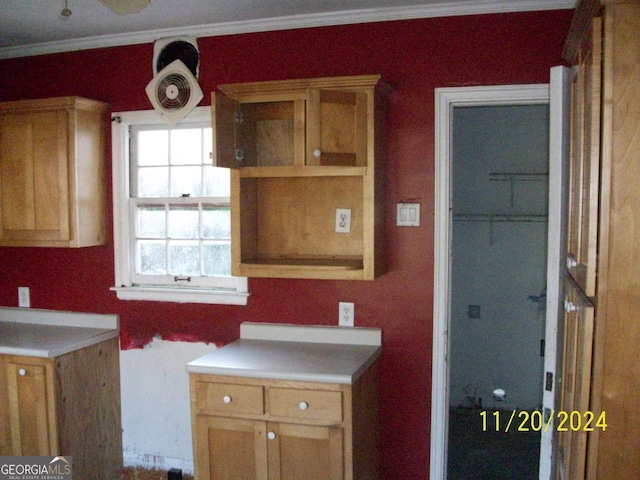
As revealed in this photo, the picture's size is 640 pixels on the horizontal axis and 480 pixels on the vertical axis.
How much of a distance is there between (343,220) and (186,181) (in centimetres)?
96

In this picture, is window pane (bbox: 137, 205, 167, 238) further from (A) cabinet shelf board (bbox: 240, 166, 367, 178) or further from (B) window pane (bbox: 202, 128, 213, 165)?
(A) cabinet shelf board (bbox: 240, 166, 367, 178)

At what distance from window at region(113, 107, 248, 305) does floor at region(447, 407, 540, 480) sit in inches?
70.3

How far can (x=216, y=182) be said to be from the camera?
305 centimetres

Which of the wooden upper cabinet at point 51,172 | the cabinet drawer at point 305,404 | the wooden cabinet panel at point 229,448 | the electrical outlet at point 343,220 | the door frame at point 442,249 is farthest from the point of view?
the wooden upper cabinet at point 51,172

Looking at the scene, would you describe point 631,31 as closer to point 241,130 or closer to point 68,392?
point 241,130

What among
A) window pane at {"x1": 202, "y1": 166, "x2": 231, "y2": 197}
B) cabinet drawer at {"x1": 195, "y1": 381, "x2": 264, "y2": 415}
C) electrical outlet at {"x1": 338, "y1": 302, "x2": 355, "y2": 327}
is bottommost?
cabinet drawer at {"x1": 195, "y1": 381, "x2": 264, "y2": 415}

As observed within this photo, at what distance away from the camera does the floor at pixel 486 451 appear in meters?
3.30

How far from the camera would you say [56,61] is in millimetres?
3270

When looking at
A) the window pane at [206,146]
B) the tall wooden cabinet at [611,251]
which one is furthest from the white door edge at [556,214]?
the window pane at [206,146]

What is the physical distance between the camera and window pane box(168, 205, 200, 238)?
10.2ft

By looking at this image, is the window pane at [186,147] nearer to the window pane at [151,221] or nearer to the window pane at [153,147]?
the window pane at [153,147]

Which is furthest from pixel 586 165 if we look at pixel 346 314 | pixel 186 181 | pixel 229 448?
pixel 186 181

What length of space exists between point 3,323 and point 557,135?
129 inches

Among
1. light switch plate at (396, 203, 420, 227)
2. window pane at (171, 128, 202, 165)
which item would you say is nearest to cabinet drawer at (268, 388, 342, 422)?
light switch plate at (396, 203, 420, 227)
